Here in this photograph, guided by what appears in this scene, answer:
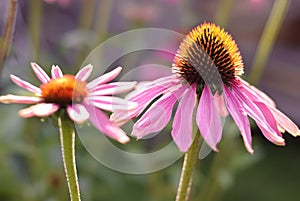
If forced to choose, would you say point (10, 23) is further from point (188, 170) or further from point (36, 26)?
point (36, 26)

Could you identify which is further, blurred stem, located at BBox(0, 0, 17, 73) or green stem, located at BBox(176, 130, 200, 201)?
blurred stem, located at BBox(0, 0, 17, 73)

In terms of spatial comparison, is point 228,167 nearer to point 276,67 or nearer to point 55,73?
point 55,73

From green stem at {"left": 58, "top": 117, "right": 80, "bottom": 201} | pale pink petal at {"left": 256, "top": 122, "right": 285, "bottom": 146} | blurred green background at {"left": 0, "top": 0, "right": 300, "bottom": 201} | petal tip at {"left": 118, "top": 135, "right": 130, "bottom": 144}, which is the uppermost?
pale pink petal at {"left": 256, "top": 122, "right": 285, "bottom": 146}

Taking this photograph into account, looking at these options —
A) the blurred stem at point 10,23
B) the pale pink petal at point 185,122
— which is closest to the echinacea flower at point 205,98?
the pale pink petal at point 185,122

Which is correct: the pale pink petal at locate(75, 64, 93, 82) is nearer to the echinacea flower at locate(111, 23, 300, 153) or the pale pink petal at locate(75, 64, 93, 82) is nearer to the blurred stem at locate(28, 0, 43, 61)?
the echinacea flower at locate(111, 23, 300, 153)

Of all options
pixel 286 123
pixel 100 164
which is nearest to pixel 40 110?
pixel 286 123

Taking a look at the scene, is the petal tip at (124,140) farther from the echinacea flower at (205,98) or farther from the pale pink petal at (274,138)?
the pale pink petal at (274,138)

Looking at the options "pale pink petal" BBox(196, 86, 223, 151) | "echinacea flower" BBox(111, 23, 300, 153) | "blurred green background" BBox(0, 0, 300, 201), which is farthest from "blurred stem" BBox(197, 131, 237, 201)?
"pale pink petal" BBox(196, 86, 223, 151)
